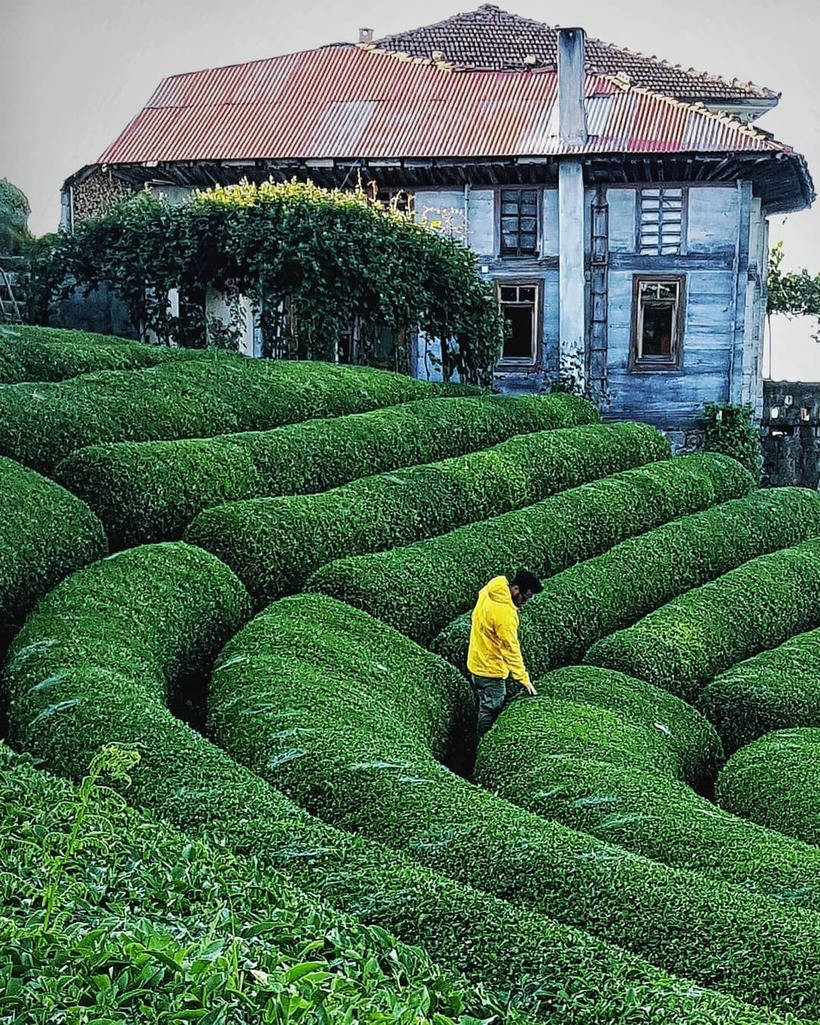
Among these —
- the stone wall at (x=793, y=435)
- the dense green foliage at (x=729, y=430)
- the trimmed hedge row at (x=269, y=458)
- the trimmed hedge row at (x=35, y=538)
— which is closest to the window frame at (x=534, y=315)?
the dense green foliage at (x=729, y=430)

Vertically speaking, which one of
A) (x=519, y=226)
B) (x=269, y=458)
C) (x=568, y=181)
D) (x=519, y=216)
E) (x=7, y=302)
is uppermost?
(x=568, y=181)

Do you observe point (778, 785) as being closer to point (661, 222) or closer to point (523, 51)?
point (661, 222)

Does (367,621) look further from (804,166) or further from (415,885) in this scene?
(804,166)

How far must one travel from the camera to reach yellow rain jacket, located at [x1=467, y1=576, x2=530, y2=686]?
10.4 m

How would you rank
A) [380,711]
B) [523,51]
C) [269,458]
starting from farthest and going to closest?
[523,51] → [269,458] → [380,711]

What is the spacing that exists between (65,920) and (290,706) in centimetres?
401

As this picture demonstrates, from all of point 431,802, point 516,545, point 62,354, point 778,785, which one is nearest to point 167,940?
point 431,802

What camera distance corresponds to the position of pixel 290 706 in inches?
333

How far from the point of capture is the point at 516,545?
13195mm

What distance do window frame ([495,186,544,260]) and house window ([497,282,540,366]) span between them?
1.56 ft

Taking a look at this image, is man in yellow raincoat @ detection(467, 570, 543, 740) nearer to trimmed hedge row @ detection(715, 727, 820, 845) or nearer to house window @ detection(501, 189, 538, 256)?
trimmed hedge row @ detection(715, 727, 820, 845)

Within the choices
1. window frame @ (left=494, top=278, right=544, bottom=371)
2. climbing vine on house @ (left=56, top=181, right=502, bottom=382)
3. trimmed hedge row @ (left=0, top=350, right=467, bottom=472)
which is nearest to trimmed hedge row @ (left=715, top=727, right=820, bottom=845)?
trimmed hedge row @ (left=0, top=350, right=467, bottom=472)

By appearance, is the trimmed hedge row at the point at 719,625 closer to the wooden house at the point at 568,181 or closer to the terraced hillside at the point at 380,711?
the terraced hillside at the point at 380,711

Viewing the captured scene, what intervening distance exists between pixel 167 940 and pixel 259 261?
14.3 meters
